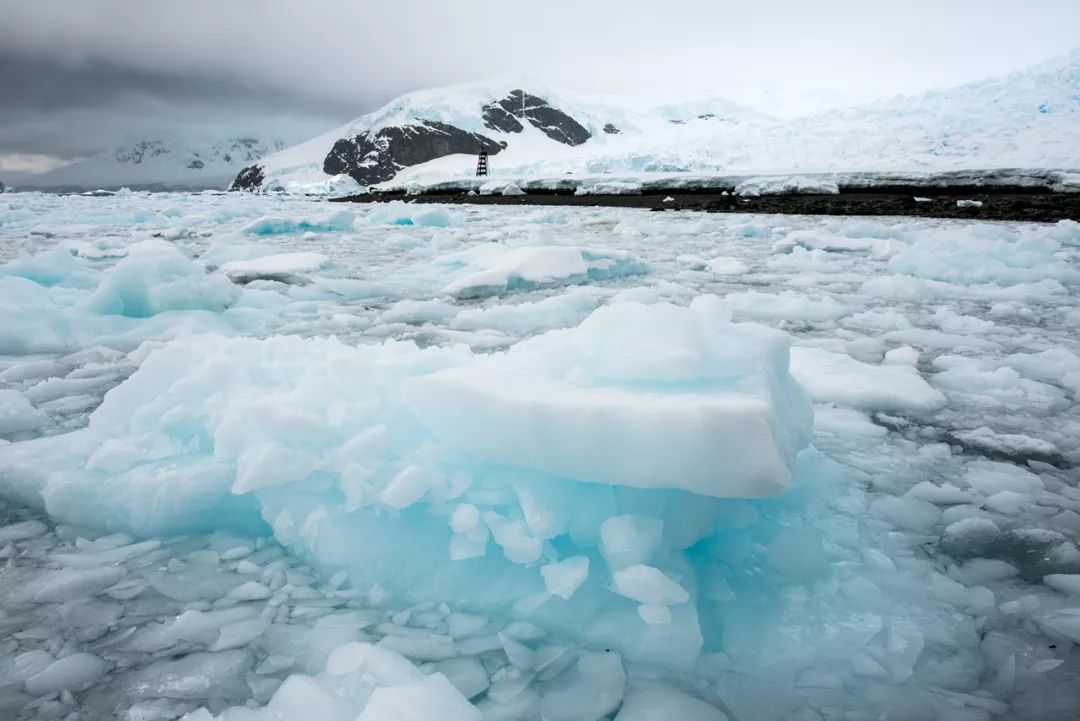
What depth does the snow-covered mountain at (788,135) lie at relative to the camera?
27922 millimetres

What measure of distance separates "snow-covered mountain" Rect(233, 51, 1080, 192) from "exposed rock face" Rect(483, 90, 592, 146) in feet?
3.54

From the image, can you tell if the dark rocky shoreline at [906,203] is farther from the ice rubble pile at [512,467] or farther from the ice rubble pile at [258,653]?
the ice rubble pile at [258,653]

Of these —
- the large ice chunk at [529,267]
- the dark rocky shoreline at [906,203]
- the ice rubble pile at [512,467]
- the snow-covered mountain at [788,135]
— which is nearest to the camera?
the ice rubble pile at [512,467]

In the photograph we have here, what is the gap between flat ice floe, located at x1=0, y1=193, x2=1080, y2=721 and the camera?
4.15 ft

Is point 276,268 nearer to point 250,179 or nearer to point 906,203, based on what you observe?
point 906,203

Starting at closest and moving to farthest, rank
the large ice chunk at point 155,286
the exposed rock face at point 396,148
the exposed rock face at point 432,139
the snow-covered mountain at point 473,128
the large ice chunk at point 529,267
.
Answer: the large ice chunk at point 155,286 → the large ice chunk at point 529,267 → the snow-covered mountain at point 473,128 → the exposed rock face at point 396,148 → the exposed rock face at point 432,139

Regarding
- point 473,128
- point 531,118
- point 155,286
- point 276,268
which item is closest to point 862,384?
point 155,286

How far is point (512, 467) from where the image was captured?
5.51ft

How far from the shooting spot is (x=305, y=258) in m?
7.67

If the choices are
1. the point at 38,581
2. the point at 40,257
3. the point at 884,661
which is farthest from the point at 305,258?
the point at 884,661

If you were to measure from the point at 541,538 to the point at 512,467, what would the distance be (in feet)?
0.77

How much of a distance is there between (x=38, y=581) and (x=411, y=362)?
125cm

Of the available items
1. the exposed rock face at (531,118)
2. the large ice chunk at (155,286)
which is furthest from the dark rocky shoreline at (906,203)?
the exposed rock face at (531,118)

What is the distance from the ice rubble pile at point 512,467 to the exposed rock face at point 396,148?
108928 mm
